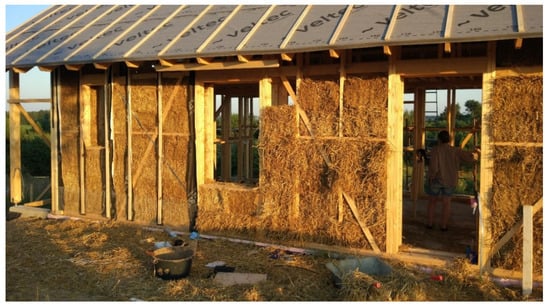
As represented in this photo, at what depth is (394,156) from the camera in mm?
7086

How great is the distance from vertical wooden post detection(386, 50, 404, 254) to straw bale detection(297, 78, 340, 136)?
0.83 meters

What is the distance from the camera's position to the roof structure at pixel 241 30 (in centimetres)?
630

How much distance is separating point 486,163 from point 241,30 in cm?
430

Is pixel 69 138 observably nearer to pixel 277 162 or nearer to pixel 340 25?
pixel 277 162

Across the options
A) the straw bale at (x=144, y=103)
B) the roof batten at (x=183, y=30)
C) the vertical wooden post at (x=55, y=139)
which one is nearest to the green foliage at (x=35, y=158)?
the vertical wooden post at (x=55, y=139)

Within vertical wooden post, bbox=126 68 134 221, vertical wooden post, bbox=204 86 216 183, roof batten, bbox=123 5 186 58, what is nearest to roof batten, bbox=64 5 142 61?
vertical wooden post, bbox=126 68 134 221

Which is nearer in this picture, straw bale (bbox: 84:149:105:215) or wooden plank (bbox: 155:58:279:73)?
wooden plank (bbox: 155:58:279:73)

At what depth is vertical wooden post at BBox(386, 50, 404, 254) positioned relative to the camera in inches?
275

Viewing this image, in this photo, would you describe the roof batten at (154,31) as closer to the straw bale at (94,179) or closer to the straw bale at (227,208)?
the straw bale at (94,179)

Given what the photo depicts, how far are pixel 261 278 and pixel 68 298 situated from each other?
232 cm

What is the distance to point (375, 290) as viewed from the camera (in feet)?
18.4

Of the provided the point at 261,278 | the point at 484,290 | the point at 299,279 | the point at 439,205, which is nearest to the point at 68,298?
the point at 261,278

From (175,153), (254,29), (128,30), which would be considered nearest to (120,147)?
(175,153)

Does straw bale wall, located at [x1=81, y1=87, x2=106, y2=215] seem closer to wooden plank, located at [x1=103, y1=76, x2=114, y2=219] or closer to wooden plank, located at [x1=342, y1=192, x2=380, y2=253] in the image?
wooden plank, located at [x1=103, y1=76, x2=114, y2=219]
